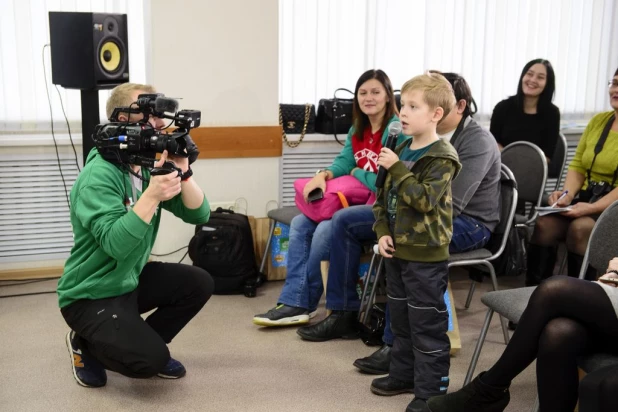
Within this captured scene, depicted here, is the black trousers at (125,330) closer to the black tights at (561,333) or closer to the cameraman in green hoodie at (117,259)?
the cameraman in green hoodie at (117,259)

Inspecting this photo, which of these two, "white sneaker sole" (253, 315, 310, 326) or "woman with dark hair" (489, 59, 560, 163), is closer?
"white sneaker sole" (253, 315, 310, 326)

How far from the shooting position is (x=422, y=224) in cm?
256

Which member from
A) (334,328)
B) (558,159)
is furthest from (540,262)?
(334,328)

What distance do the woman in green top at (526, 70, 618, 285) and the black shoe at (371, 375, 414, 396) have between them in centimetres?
122

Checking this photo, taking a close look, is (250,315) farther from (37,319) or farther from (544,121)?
(544,121)

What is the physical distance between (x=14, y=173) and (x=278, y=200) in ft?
4.72

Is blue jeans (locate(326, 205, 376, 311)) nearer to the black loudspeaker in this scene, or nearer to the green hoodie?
the green hoodie

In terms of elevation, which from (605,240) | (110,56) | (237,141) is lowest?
(605,240)

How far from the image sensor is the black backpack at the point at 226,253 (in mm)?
3850

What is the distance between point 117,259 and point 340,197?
3.90ft

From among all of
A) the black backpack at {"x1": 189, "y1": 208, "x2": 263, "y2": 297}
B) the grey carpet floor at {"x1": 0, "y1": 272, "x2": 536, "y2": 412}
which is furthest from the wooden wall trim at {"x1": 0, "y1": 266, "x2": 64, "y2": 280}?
the black backpack at {"x1": 189, "y1": 208, "x2": 263, "y2": 297}

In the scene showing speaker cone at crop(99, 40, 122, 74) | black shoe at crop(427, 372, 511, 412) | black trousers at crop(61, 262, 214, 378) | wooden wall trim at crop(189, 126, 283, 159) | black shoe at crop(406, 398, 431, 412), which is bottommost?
black shoe at crop(406, 398, 431, 412)

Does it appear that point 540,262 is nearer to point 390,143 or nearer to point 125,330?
point 390,143

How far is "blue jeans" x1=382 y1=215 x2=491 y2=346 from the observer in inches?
118
